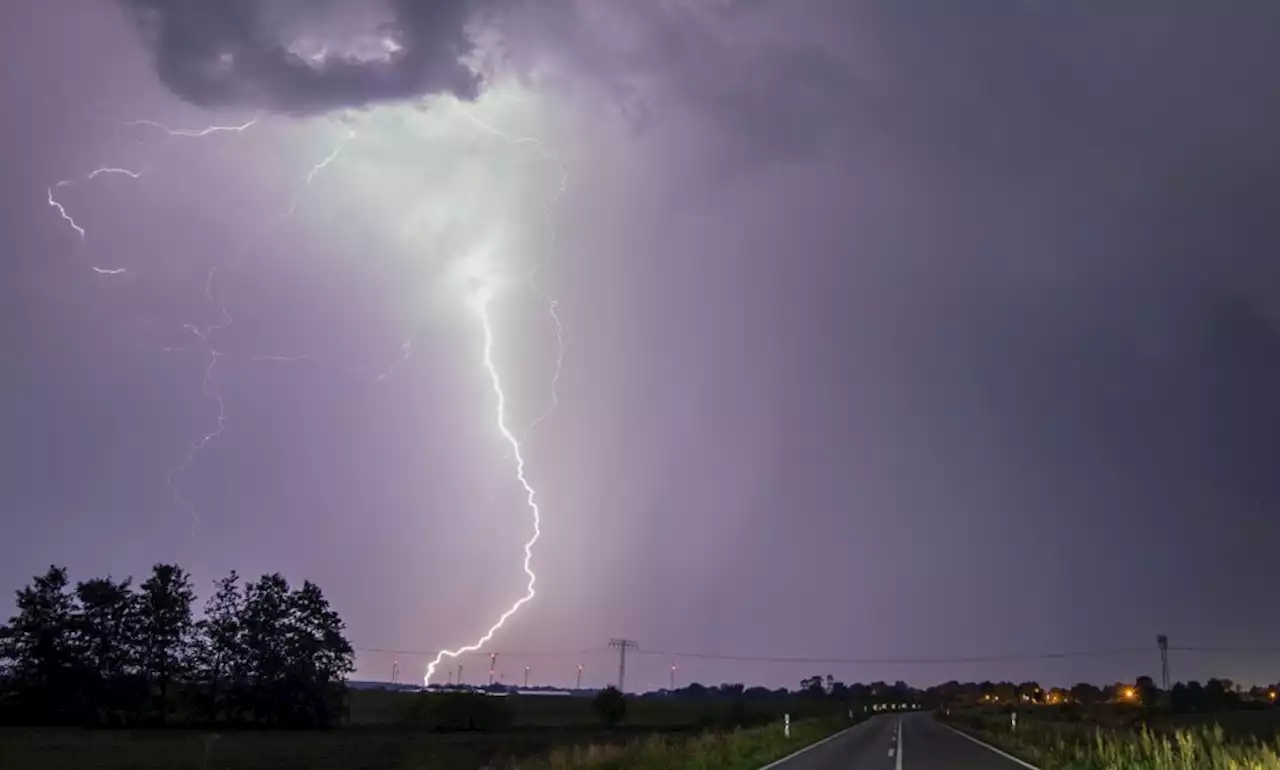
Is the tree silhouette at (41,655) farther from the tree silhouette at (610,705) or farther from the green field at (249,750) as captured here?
the tree silhouette at (610,705)

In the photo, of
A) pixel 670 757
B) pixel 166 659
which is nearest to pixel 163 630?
pixel 166 659

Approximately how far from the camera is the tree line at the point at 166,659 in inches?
2303

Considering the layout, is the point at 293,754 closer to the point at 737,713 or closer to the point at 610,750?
the point at 610,750

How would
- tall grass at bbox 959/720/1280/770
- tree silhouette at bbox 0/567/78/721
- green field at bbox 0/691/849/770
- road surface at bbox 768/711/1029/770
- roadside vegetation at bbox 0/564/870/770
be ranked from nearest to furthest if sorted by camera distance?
tall grass at bbox 959/720/1280/770
road surface at bbox 768/711/1029/770
green field at bbox 0/691/849/770
roadside vegetation at bbox 0/564/870/770
tree silhouette at bbox 0/567/78/721

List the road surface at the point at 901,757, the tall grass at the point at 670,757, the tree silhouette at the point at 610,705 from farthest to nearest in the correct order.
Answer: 1. the tree silhouette at the point at 610,705
2. the road surface at the point at 901,757
3. the tall grass at the point at 670,757

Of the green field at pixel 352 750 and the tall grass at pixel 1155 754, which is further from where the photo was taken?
the green field at pixel 352 750

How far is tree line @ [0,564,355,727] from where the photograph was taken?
5850cm

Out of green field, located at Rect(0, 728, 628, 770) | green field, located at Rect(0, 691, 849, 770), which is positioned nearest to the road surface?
green field, located at Rect(0, 691, 849, 770)

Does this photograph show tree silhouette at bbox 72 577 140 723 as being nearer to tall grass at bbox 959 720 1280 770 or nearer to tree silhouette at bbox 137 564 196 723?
tree silhouette at bbox 137 564 196 723

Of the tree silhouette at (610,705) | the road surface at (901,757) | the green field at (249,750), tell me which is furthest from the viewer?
the tree silhouette at (610,705)

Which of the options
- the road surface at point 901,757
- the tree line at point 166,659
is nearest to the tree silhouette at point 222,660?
the tree line at point 166,659

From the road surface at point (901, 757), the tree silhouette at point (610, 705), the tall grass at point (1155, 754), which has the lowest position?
the tree silhouette at point (610, 705)

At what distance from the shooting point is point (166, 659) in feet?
213

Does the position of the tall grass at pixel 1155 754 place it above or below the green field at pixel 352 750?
above
